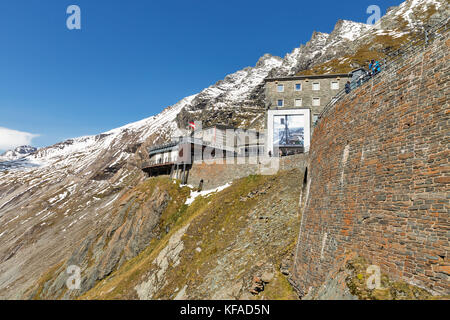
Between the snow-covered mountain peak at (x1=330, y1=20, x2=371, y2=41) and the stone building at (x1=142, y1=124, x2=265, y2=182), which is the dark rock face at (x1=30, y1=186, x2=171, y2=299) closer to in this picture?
the stone building at (x1=142, y1=124, x2=265, y2=182)

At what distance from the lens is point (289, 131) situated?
40.2 m

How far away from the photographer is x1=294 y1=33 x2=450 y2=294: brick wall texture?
8352 mm

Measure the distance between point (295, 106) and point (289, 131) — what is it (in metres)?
4.71

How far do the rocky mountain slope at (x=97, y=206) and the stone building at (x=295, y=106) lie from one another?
20.0 m

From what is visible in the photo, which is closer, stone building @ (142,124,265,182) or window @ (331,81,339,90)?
window @ (331,81,339,90)

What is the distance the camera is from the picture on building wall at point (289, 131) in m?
39.5

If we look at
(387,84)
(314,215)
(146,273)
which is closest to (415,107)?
(387,84)

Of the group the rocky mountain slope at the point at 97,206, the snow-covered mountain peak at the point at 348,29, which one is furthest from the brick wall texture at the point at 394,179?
the snow-covered mountain peak at the point at 348,29

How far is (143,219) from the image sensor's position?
133 feet

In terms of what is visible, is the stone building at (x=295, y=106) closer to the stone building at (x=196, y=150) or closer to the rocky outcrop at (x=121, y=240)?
the stone building at (x=196, y=150)

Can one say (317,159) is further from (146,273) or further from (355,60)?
(355,60)

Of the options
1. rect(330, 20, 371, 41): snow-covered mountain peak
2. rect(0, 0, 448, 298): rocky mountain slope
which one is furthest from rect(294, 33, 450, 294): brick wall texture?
rect(330, 20, 371, 41): snow-covered mountain peak

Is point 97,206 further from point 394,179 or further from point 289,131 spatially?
point 394,179

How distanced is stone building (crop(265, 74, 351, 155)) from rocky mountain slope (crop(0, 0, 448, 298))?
20048mm
